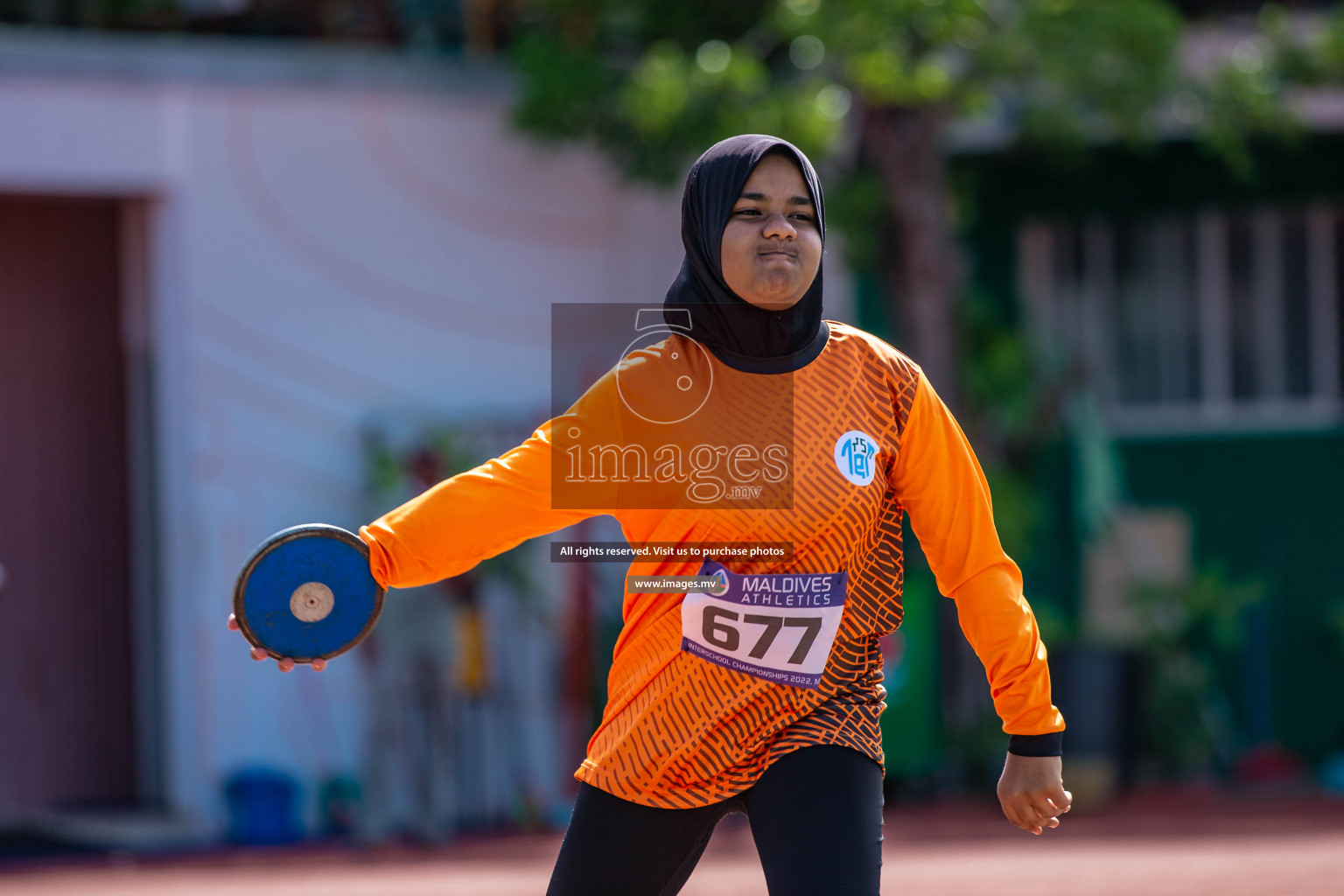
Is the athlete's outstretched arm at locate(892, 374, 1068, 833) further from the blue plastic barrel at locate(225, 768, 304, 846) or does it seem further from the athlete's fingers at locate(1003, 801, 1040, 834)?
the blue plastic barrel at locate(225, 768, 304, 846)

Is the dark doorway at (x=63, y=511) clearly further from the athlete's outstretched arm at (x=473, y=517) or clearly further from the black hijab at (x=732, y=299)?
the black hijab at (x=732, y=299)

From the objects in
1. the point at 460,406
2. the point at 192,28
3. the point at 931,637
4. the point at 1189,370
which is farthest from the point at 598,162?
the point at 1189,370

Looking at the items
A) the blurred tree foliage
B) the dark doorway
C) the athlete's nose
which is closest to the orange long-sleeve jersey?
the athlete's nose

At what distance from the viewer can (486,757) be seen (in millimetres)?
8805

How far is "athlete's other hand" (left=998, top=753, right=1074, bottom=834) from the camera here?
116 inches

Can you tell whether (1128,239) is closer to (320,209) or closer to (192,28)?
(320,209)

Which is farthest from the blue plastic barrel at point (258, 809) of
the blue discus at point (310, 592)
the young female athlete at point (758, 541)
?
the blue discus at point (310, 592)

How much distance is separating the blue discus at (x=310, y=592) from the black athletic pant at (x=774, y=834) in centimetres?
55

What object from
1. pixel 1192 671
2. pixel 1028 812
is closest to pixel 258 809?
pixel 1192 671

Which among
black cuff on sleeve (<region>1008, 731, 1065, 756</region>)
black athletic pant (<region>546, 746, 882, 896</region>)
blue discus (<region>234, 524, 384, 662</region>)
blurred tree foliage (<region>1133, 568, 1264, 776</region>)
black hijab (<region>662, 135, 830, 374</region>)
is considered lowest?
blurred tree foliage (<region>1133, 568, 1264, 776</region>)

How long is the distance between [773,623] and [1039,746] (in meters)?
0.53

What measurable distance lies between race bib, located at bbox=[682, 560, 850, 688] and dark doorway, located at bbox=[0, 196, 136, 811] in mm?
6663

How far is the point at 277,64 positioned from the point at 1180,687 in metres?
6.26

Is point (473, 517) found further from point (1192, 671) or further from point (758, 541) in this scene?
point (1192, 671)
